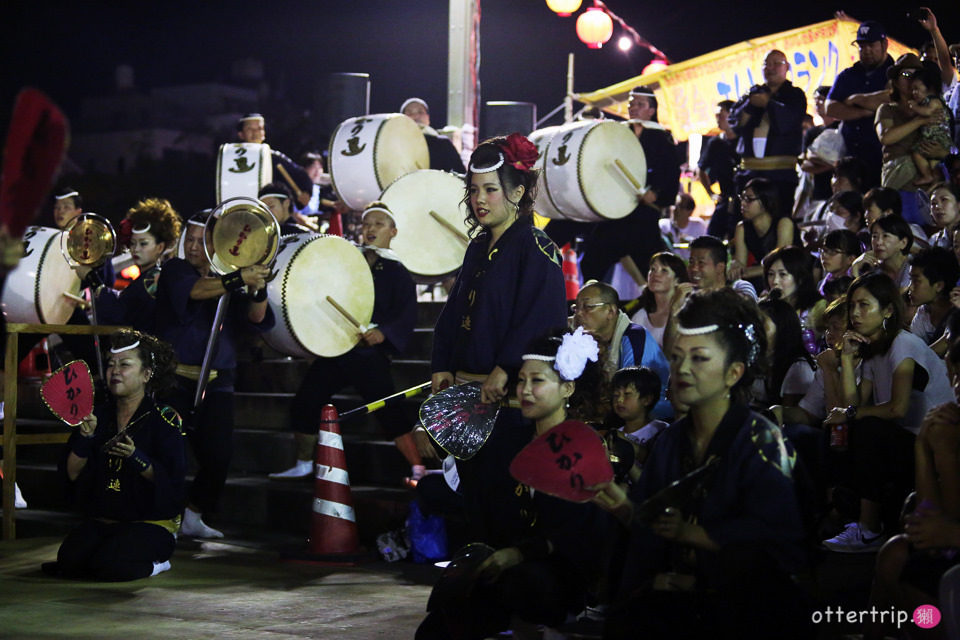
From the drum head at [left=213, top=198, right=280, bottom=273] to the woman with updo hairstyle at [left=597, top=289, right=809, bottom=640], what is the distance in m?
3.70

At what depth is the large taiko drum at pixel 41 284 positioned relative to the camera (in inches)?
305

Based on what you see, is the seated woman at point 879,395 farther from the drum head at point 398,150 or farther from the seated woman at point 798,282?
the drum head at point 398,150

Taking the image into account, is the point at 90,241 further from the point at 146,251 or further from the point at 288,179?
the point at 288,179

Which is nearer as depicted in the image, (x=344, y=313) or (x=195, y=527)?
(x=195, y=527)

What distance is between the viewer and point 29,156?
66.7 inches

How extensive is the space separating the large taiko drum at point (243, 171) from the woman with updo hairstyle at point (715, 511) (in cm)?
698

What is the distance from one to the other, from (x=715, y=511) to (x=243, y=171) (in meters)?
7.39

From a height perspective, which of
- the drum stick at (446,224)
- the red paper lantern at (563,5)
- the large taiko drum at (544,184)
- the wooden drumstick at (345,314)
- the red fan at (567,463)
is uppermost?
the red paper lantern at (563,5)

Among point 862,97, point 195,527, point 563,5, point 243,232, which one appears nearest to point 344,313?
point 243,232

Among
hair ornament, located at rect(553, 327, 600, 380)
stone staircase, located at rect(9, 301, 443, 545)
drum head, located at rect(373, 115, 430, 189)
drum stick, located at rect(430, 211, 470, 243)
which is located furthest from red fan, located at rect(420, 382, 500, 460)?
drum head, located at rect(373, 115, 430, 189)

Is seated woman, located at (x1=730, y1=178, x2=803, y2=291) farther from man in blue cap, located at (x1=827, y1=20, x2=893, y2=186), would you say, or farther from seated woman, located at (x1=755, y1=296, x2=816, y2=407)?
seated woman, located at (x1=755, y1=296, x2=816, y2=407)

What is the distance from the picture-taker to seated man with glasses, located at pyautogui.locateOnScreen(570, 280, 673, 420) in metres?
5.34

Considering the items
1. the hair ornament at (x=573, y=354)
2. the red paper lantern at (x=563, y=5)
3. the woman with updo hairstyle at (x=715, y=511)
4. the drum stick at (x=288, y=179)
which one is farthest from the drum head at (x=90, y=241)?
the red paper lantern at (x=563, y=5)

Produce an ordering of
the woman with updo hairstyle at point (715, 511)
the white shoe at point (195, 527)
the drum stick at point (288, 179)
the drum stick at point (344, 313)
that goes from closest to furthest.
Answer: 1. the woman with updo hairstyle at point (715, 511)
2. the white shoe at point (195, 527)
3. the drum stick at point (344, 313)
4. the drum stick at point (288, 179)
